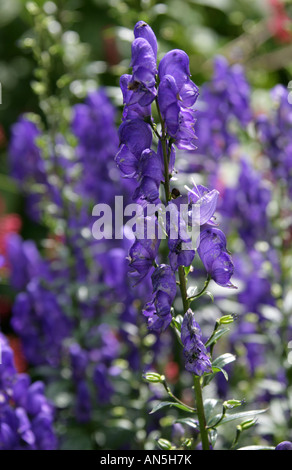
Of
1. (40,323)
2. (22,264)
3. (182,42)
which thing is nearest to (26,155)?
(22,264)

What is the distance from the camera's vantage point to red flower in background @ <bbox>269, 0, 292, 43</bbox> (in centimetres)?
607

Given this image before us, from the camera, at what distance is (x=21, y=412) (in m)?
2.22

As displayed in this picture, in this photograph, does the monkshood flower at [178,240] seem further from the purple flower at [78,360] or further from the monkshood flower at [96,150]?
the monkshood flower at [96,150]

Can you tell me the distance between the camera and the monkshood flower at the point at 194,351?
5.26ft

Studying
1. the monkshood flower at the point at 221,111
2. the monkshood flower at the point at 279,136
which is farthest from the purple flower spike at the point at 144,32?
the monkshood flower at the point at 221,111

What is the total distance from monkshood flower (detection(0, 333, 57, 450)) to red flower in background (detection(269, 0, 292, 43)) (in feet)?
15.9

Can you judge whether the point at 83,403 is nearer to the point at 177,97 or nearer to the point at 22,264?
the point at 22,264

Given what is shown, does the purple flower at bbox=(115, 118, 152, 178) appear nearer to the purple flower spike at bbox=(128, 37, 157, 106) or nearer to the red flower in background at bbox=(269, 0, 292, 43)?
the purple flower spike at bbox=(128, 37, 157, 106)

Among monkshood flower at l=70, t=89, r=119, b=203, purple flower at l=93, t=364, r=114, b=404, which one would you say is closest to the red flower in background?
monkshood flower at l=70, t=89, r=119, b=203

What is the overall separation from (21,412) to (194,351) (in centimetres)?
91

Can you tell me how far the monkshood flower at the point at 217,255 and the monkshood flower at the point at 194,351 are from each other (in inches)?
5.6

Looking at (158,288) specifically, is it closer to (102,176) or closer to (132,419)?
(132,419)
